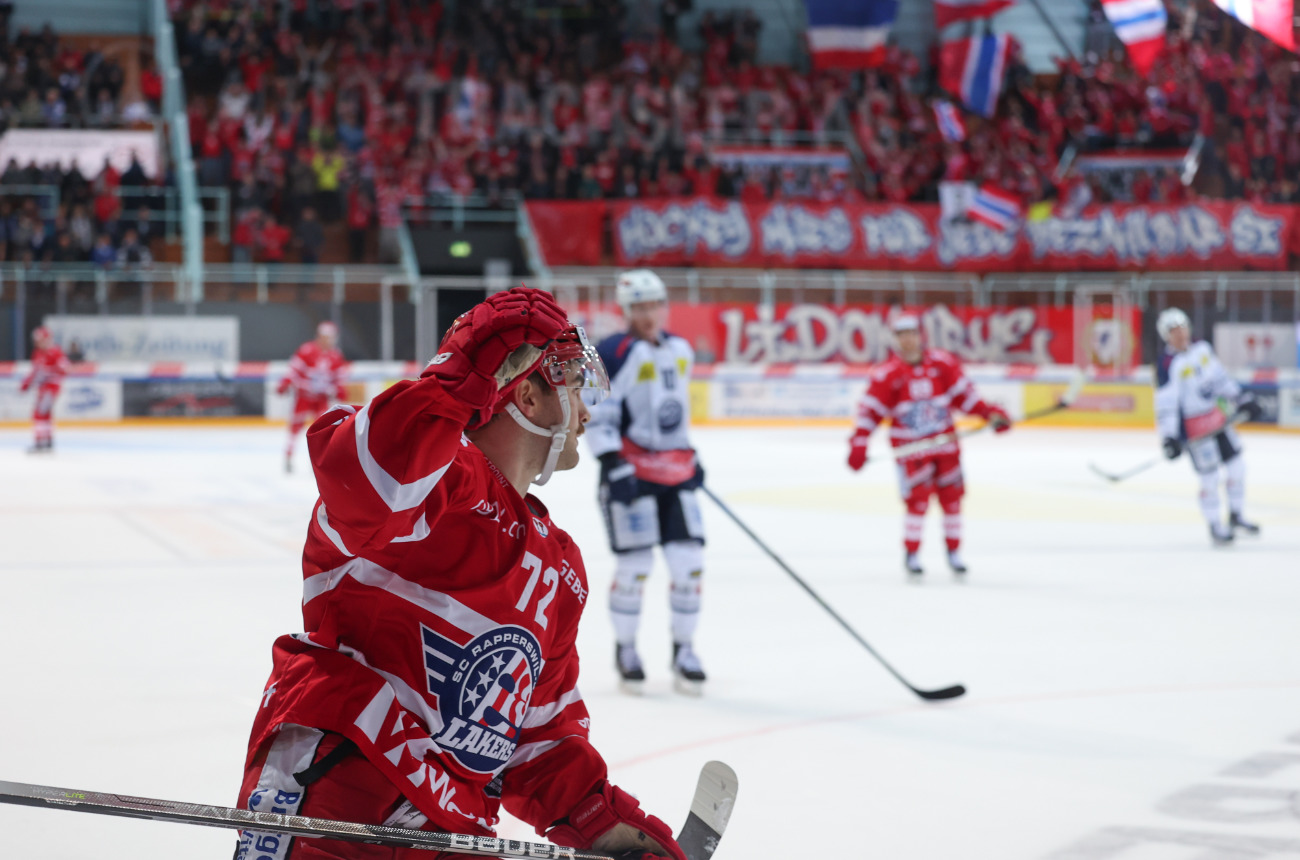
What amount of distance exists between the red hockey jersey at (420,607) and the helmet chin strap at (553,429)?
3.5 inches

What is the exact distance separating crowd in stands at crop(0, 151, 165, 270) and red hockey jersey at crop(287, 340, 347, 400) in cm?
642

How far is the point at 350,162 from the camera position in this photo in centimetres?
2242

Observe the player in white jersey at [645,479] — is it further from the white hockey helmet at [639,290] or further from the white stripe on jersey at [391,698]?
the white stripe on jersey at [391,698]

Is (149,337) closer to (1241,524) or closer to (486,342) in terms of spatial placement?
(1241,524)

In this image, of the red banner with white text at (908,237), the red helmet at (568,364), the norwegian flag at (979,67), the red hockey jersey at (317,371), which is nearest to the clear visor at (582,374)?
the red helmet at (568,364)

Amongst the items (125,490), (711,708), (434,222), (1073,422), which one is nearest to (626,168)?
(434,222)

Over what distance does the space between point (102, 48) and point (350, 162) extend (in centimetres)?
654

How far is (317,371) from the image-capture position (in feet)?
47.3

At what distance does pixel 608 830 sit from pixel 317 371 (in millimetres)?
12773

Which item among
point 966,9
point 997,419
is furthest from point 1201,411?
point 966,9

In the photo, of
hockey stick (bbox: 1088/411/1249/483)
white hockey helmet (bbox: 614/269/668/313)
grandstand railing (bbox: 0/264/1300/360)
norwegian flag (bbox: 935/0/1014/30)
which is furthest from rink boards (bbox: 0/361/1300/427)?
white hockey helmet (bbox: 614/269/668/313)

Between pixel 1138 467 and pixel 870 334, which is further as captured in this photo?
pixel 870 334

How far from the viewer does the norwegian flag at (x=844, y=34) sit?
869 inches

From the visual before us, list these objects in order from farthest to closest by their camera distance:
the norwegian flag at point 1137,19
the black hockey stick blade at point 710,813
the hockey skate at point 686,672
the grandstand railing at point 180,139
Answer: the grandstand railing at point 180,139
the norwegian flag at point 1137,19
the hockey skate at point 686,672
the black hockey stick blade at point 710,813
